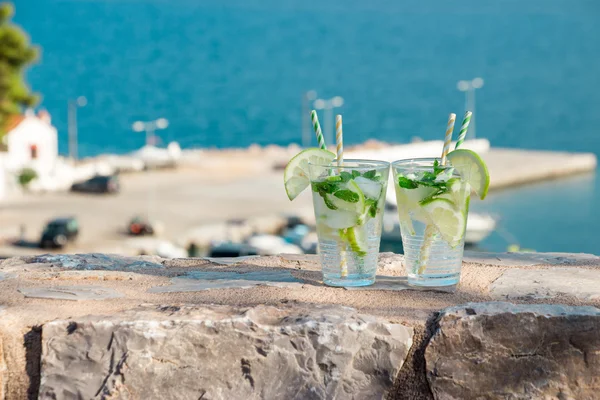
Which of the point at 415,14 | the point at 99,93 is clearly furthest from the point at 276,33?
the point at 99,93

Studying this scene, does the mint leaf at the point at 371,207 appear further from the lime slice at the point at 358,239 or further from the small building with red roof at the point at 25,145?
the small building with red roof at the point at 25,145

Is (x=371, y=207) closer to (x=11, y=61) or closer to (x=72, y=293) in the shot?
(x=72, y=293)

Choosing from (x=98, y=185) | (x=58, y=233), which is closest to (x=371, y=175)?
(x=58, y=233)

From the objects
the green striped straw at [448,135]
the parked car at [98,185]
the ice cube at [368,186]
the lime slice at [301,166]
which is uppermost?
the parked car at [98,185]

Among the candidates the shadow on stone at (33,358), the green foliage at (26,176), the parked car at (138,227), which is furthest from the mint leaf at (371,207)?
the green foliage at (26,176)

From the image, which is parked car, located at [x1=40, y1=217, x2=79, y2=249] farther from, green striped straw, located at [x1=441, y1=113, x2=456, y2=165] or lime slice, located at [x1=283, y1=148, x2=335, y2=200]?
green striped straw, located at [x1=441, y1=113, x2=456, y2=165]

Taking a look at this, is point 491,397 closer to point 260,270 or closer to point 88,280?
point 260,270
